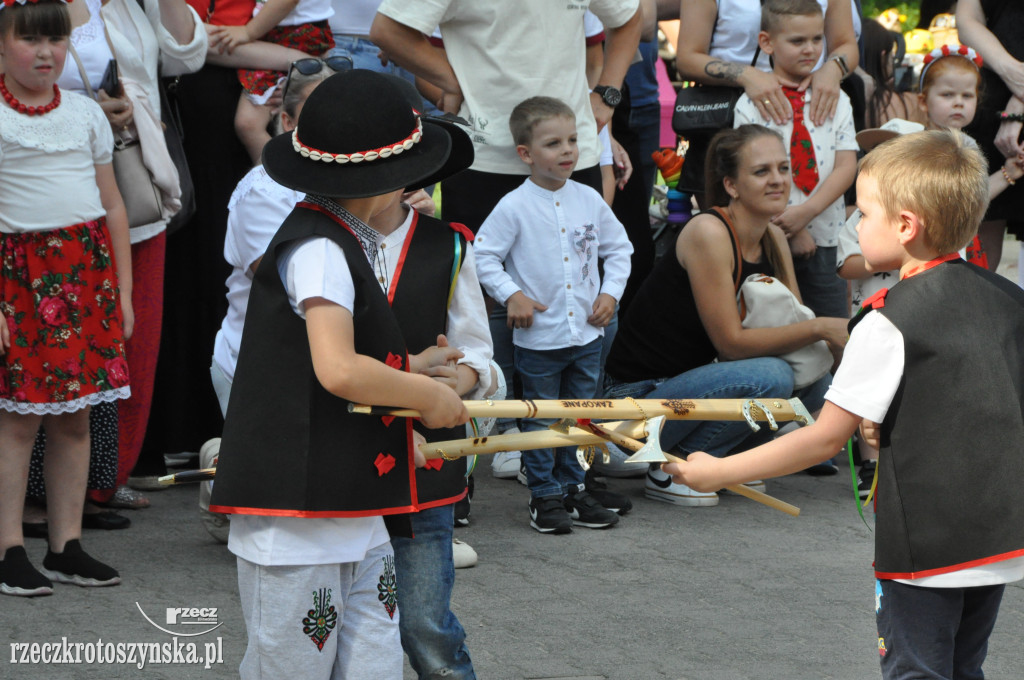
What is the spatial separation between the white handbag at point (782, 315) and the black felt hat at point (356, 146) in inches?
113

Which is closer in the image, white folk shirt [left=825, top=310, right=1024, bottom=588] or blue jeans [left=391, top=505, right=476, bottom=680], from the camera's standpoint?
white folk shirt [left=825, top=310, right=1024, bottom=588]

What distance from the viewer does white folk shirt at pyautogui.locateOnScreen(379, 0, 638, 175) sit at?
5.34 m

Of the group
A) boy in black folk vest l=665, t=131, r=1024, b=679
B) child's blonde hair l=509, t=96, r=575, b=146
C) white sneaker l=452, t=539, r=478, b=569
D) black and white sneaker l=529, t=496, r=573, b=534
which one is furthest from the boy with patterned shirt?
boy in black folk vest l=665, t=131, r=1024, b=679

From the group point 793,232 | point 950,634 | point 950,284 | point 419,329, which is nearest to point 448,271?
point 419,329

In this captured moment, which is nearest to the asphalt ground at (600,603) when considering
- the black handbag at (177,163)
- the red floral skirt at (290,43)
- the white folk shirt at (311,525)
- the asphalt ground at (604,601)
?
the asphalt ground at (604,601)

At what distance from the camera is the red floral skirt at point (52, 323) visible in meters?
4.33

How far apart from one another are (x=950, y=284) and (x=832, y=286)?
347 centimetres

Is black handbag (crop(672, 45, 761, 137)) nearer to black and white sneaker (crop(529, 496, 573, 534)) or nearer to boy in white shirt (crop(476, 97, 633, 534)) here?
boy in white shirt (crop(476, 97, 633, 534))

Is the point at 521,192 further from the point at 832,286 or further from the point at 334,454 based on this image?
the point at 334,454

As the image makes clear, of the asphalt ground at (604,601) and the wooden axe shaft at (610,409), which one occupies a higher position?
the wooden axe shaft at (610,409)

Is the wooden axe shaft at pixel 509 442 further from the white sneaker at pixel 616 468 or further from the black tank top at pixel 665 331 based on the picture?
the white sneaker at pixel 616 468

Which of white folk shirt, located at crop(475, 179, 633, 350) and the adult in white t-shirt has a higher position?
the adult in white t-shirt

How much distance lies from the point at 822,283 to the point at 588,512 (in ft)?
5.77

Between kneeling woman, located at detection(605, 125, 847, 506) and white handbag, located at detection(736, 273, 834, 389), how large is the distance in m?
0.05
